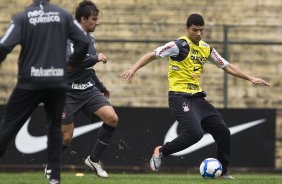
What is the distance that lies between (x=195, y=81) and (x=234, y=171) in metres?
5.00

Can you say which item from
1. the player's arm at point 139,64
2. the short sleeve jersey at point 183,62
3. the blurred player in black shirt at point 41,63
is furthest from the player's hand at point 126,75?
the blurred player in black shirt at point 41,63

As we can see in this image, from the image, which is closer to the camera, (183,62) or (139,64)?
(139,64)

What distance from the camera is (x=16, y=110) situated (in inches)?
304

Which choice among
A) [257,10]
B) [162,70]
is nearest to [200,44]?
[162,70]

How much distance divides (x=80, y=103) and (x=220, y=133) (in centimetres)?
183

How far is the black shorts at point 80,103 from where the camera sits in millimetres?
10273

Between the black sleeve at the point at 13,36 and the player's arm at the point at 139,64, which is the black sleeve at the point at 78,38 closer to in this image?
the black sleeve at the point at 13,36

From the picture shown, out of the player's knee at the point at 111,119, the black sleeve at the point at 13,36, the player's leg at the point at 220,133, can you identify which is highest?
the black sleeve at the point at 13,36

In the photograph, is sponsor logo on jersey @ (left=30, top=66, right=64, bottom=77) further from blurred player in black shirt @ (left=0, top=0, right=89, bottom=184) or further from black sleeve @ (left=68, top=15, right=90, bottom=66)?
black sleeve @ (left=68, top=15, right=90, bottom=66)

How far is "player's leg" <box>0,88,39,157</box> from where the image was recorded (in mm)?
7672

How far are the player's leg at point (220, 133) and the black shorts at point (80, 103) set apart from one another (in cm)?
133

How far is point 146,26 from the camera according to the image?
18734mm

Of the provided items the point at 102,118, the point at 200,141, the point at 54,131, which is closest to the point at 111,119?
the point at 102,118

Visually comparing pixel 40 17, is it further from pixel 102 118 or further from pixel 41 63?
pixel 102 118
